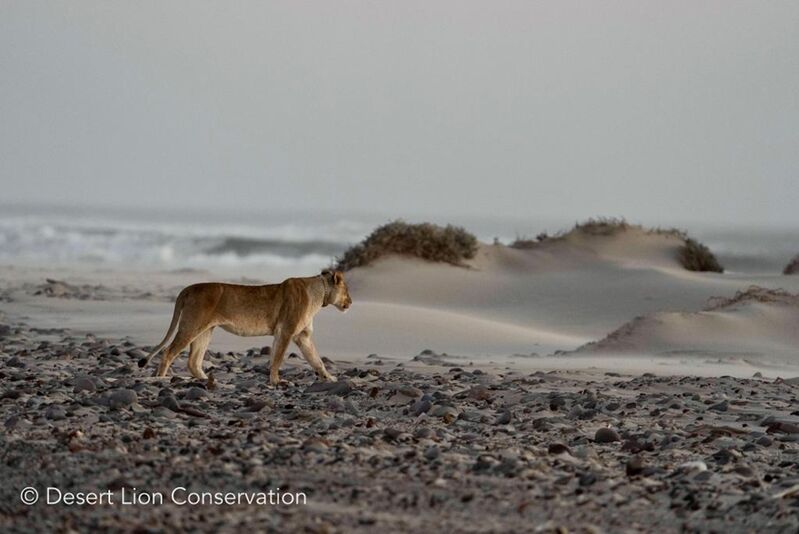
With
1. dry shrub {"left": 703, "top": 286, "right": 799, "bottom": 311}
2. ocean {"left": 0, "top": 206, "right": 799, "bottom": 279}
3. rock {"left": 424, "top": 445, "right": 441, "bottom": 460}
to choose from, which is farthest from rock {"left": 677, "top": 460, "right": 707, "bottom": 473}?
ocean {"left": 0, "top": 206, "right": 799, "bottom": 279}

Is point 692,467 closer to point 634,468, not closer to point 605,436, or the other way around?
point 634,468

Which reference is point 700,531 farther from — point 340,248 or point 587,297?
point 340,248

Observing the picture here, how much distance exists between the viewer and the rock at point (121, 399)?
8383 mm

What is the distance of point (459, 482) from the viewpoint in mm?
6301

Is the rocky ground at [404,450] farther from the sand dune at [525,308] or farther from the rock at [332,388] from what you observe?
the sand dune at [525,308]

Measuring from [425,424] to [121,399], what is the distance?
1927 millimetres

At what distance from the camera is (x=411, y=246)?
23.0 m

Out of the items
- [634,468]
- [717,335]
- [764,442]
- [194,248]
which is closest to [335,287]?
[764,442]

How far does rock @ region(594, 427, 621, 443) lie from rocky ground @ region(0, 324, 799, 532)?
1 cm

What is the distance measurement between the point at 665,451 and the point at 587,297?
1404cm

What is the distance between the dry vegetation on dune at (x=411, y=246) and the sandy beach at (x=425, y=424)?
4378 millimetres

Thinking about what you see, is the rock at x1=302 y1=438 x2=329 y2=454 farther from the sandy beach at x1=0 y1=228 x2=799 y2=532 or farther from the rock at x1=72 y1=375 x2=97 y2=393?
the rock at x1=72 y1=375 x2=97 y2=393

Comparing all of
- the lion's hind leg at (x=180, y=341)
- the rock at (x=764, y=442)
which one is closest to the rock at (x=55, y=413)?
the lion's hind leg at (x=180, y=341)

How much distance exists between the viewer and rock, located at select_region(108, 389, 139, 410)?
8.38 metres
